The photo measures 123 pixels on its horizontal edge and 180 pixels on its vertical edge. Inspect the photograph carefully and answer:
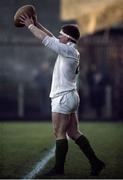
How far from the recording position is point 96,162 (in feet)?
25.5

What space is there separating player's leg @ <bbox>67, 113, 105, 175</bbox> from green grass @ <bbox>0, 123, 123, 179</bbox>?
0.10 meters

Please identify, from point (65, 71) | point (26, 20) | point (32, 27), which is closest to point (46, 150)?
point (65, 71)

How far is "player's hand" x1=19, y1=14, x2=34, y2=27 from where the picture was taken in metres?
7.66

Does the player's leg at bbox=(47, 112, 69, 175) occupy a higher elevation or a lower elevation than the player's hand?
lower

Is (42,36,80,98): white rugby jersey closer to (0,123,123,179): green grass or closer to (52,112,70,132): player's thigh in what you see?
(52,112,70,132): player's thigh

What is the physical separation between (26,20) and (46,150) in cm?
309

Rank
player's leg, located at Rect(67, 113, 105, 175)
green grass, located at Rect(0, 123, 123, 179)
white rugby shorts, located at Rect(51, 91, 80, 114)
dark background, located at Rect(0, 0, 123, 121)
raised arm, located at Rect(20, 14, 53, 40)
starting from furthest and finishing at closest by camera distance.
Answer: dark background, located at Rect(0, 0, 123, 121), green grass, located at Rect(0, 123, 123, 179), player's leg, located at Rect(67, 113, 105, 175), white rugby shorts, located at Rect(51, 91, 80, 114), raised arm, located at Rect(20, 14, 53, 40)

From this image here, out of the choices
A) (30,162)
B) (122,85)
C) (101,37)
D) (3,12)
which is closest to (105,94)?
(122,85)

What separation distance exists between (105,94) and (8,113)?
9.15ft

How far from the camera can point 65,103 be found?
7652 mm

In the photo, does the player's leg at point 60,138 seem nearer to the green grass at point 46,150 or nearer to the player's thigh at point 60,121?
the player's thigh at point 60,121

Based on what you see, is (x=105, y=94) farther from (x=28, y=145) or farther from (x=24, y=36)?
(x=28, y=145)

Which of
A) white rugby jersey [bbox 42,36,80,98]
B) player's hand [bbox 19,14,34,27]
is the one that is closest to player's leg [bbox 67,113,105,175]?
white rugby jersey [bbox 42,36,80,98]

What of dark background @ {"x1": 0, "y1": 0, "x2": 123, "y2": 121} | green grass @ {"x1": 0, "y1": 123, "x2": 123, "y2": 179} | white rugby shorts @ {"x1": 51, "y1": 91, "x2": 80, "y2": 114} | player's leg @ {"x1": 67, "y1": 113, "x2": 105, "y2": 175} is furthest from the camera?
dark background @ {"x1": 0, "y1": 0, "x2": 123, "y2": 121}
